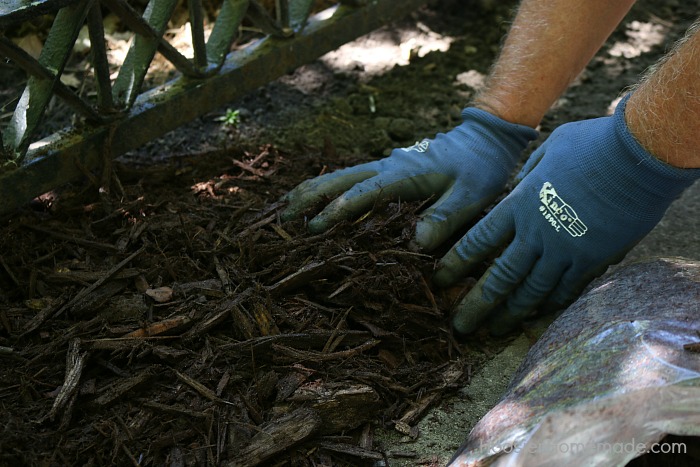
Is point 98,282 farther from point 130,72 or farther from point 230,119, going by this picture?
point 230,119

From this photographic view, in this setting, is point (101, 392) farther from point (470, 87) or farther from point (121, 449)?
point (470, 87)

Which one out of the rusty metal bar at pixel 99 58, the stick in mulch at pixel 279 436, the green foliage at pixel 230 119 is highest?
the rusty metal bar at pixel 99 58

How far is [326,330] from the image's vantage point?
1.88 metres

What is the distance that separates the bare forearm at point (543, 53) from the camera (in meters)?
2.38

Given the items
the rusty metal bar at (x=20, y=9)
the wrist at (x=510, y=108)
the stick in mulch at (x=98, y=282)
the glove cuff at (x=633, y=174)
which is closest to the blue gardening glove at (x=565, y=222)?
the glove cuff at (x=633, y=174)

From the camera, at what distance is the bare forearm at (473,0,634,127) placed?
2.38 m

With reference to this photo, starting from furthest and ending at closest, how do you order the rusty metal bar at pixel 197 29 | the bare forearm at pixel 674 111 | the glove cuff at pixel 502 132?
the rusty metal bar at pixel 197 29 < the glove cuff at pixel 502 132 < the bare forearm at pixel 674 111

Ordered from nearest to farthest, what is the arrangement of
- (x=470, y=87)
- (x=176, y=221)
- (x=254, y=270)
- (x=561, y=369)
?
(x=561, y=369) < (x=254, y=270) < (x=176, y=221) < (x=470, y=87)

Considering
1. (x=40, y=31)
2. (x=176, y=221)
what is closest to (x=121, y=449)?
(x=176, y=221)

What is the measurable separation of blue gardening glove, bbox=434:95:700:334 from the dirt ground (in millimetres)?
119

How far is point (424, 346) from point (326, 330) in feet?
1.11

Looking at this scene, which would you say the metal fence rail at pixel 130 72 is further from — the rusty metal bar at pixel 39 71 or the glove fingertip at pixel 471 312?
the glove fingertip at pixel 471 312

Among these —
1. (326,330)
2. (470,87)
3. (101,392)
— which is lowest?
(470,87)

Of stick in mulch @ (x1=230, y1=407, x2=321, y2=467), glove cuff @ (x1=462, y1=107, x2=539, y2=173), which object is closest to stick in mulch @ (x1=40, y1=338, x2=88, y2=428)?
stick in mulch @ (x1=230, y1=407, x2=321, y2=467)
